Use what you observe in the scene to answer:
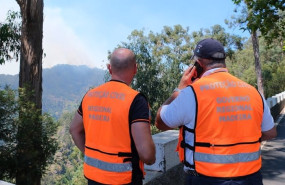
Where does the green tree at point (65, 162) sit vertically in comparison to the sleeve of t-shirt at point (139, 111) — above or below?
A: below

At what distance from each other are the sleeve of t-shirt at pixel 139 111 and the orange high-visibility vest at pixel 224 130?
31cm

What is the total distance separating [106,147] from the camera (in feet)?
7.14

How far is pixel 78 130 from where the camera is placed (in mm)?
2594

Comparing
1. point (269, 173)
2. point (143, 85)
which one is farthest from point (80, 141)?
point (143, 85)

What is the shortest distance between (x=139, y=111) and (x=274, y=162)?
219 inches

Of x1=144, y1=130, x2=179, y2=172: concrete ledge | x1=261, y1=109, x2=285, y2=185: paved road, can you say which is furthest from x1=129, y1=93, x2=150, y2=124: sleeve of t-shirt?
x1=261, y1=109, x2=285, y2=185: paved road

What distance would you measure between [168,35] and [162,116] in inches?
1651

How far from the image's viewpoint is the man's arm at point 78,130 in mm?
2545

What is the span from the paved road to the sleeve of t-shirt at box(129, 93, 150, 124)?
4.05 metres

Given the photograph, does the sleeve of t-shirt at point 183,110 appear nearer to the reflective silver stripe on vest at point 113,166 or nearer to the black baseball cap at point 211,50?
the black baseball cap at point 211,50

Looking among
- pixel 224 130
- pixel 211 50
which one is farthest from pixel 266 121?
pixel 211 50

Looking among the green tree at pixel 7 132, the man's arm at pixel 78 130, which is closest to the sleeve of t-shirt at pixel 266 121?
the man's arm at pixel 78 130

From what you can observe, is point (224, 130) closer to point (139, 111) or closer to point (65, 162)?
point (139, 111)

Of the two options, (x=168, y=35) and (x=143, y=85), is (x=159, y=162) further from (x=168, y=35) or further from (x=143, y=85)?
(x=168, y=35)
